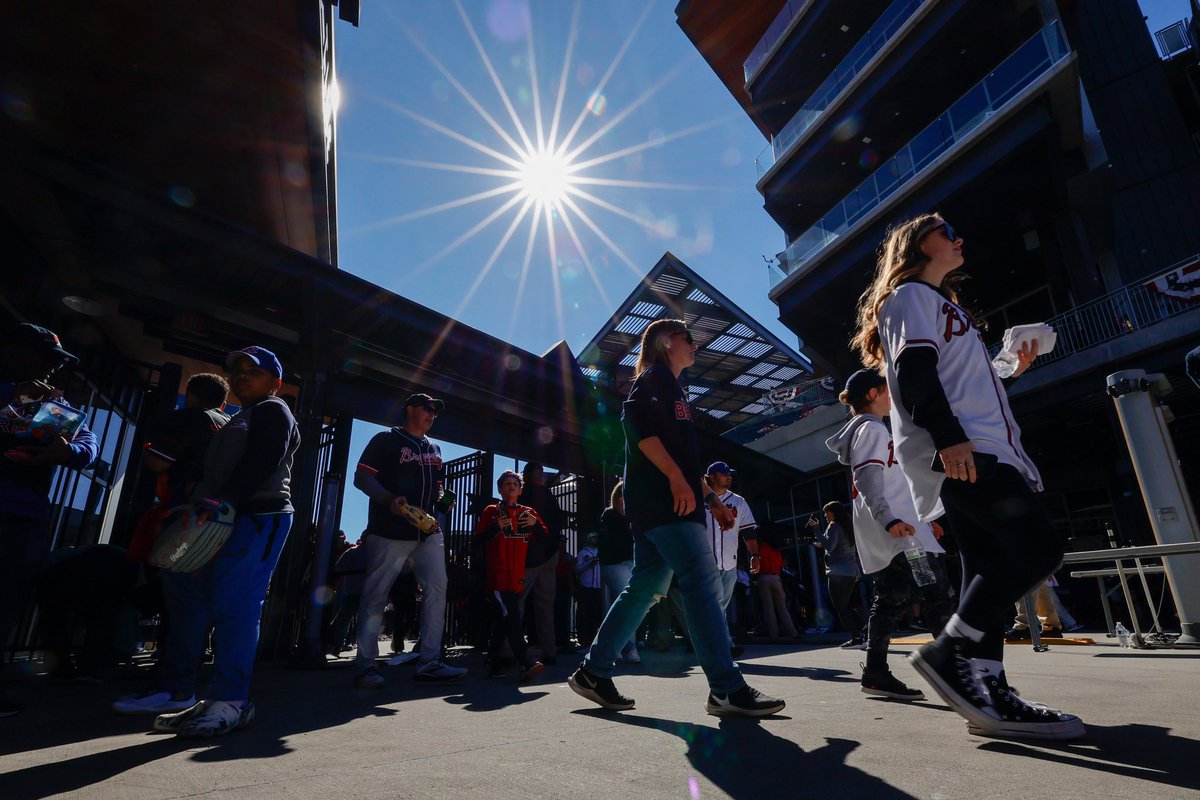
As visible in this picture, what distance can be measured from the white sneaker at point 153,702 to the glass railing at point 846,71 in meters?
19.7

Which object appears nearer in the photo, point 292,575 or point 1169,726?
point 1169,726

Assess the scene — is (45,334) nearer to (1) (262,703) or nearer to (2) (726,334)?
(1) (262,703)

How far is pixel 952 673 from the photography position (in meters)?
2.07

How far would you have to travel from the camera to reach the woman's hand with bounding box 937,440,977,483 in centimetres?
202

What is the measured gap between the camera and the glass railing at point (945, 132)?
492 inches

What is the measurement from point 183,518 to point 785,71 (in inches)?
937

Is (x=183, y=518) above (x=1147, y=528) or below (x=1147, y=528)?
below

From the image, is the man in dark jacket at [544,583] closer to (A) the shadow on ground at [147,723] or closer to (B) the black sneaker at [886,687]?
(A) the shadow on ground at [147,723]

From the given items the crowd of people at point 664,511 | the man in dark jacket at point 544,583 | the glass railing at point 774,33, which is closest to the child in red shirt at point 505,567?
the man in dark jacket at point 544,583

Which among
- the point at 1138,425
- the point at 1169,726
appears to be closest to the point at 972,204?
the point at 1138,425

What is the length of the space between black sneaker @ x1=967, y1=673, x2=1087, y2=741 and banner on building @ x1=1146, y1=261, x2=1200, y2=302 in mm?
13518

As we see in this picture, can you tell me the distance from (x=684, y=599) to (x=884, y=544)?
1471mm

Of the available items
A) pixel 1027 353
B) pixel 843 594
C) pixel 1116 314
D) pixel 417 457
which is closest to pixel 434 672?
pixel 417 457

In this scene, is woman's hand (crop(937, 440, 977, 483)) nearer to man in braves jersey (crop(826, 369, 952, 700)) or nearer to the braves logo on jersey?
man in braves jersey (crop(826, 369, 952, 700))
